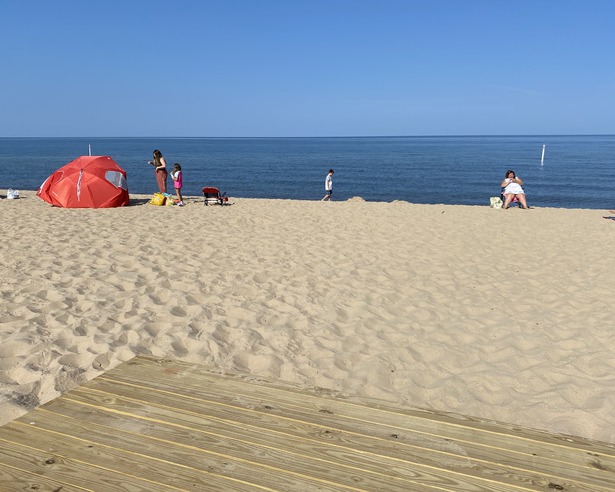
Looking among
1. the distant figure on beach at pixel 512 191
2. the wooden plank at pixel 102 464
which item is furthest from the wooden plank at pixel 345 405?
the distant figure on beach at pixel 512 191

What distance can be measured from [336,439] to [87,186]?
12641mm

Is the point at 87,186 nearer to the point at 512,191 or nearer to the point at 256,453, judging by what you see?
the point at 256,453

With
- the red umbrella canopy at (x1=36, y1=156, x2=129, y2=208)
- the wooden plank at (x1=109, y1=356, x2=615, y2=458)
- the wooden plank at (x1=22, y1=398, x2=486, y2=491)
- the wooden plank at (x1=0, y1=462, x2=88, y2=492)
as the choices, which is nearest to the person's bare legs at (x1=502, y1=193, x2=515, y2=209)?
the red umbrella canopy at (x1=36, y1=156, x2=129, y2=208)

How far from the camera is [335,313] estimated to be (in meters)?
5.55

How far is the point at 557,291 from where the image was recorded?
21.5 feet

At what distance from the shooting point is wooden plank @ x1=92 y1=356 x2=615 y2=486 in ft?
7.45

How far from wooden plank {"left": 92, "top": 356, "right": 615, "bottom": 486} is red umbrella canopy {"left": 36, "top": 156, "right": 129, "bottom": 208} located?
37.2 ft

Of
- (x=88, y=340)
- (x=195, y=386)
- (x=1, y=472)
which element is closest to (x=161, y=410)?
(x=195, y=386)

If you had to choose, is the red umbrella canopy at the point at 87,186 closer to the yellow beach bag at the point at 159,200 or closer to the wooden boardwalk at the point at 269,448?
the yellow beach bag at the point at 159,200

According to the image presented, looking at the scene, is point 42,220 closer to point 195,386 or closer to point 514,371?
point 195,386

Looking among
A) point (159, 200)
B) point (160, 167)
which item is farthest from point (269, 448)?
point (160, 167)

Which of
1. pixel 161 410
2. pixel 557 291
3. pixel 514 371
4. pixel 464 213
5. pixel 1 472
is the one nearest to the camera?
pixel 1 472

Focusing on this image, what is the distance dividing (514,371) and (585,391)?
573mm

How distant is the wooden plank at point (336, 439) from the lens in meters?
2.16
